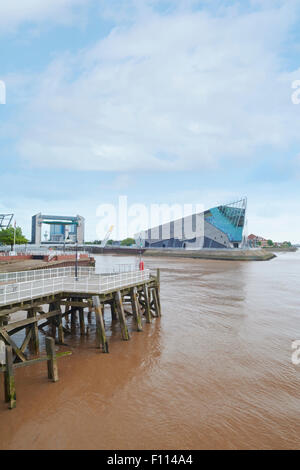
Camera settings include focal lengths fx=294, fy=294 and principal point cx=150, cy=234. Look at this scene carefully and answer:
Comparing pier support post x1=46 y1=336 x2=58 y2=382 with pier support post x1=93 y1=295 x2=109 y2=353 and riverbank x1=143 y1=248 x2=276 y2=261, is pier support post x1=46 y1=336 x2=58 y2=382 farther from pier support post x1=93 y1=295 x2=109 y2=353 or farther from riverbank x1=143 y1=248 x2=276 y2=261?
riverbank x1=143 y1=248 x2=276 y2=261

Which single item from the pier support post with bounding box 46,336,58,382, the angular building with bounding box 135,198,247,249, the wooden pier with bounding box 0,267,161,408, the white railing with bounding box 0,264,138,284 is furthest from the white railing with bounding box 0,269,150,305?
the angular building with bounding box 135,198,247,249

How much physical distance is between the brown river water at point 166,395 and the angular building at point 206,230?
9729cm

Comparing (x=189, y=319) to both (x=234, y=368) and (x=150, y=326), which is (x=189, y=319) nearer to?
(x=150, y=326)

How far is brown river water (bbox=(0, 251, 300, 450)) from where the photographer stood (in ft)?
27.1

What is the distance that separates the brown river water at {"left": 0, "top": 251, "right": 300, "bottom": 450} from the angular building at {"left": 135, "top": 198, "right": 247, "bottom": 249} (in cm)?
9729

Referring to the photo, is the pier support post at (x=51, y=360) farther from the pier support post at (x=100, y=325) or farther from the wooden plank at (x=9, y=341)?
the pier support post at (x=100, y=325)

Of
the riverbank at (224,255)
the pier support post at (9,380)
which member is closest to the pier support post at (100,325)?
the pier support post at (9,380)

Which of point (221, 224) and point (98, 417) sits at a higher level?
point (221, 224)

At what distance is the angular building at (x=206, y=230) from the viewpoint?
114225mm

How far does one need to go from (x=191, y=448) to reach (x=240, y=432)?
1.66 metres

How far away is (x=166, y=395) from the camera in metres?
10.5

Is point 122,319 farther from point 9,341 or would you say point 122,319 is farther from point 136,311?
point 9,341
